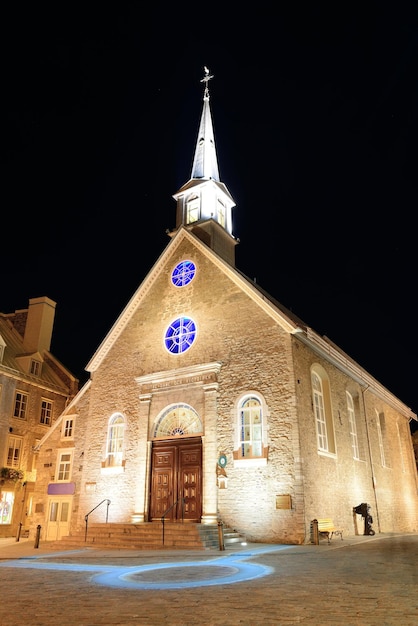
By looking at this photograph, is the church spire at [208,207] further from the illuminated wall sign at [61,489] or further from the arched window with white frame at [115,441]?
the illuminated wall sign at [61,489]

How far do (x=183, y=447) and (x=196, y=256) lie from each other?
25.6ft

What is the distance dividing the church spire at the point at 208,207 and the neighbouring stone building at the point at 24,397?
11.4 m

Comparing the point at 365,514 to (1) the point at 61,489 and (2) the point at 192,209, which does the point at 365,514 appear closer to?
(1) the point at 61,489

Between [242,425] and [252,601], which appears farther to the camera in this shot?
[242,425]

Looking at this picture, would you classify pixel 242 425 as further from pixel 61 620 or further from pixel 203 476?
pixel 61 620

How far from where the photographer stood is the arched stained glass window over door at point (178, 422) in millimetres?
18375

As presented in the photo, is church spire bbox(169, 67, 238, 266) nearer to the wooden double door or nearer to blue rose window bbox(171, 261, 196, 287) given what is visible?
blue rose window bbox(171, 261, 196, 287)

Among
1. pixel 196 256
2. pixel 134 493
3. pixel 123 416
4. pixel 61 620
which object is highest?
pixel 196 256

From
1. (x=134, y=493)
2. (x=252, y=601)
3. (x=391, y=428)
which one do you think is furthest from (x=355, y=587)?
(x=391, y=428)

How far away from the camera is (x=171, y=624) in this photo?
17.3 ft

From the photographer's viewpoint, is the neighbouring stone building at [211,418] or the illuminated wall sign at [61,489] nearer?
the neighbouring stone building at [211,418]

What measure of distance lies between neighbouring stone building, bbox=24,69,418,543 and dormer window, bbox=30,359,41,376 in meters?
6.61

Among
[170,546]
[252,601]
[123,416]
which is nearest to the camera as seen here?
[252,601]

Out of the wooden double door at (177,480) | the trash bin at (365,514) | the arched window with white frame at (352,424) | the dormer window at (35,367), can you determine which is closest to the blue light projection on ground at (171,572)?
the wooden double door at (177,480)
